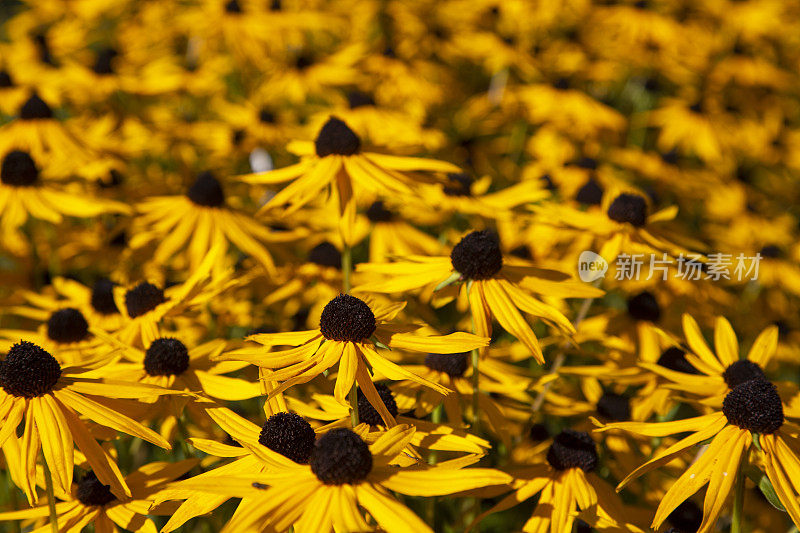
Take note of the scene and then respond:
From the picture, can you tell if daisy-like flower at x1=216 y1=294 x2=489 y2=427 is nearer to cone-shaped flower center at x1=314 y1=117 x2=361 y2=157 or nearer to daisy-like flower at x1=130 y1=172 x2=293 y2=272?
cone-shaped flower center at x1=314 y1=117 x2=361 y2=157

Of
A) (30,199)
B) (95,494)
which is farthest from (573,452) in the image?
(30,199)

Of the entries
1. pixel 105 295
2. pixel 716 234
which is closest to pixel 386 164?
pixel 105 295

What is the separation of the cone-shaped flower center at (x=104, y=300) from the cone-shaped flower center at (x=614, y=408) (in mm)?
1745

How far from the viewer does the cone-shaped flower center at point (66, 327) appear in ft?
8.81

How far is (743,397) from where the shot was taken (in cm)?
198

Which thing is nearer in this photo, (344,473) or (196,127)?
(344,473)

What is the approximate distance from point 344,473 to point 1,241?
3004 millimetres

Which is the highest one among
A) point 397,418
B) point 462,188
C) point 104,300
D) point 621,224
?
point 621,224

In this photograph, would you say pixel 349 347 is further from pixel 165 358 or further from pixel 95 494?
pixel 95 494

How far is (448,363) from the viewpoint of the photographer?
2443 millimetres

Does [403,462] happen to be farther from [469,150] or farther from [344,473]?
[469,150]

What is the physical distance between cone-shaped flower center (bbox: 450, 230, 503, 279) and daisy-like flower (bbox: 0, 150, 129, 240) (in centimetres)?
154

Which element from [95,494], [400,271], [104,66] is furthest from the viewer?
[104,66]

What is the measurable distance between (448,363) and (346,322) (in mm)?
609
